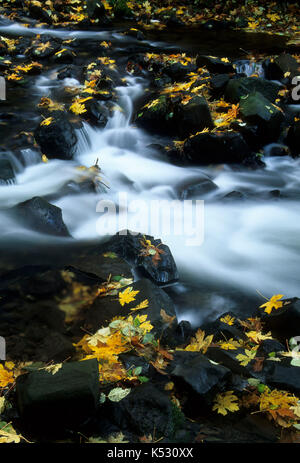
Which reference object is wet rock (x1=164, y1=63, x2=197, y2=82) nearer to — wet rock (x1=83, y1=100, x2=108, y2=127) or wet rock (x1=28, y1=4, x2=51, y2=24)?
wet rock (x1=83, y1=100, x2=108, y2=127)

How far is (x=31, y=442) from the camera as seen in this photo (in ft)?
6.18

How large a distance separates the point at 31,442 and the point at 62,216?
3.17 metres

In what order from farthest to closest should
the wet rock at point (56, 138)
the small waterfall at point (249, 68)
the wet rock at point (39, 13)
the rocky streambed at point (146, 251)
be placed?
the wet rock at point (39, 13) → the small waterfall at point (249, 68) → the wet rock at point (56, 138) → the rocky streambed at point (146, 251)

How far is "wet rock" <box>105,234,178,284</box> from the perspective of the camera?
3.79 metres

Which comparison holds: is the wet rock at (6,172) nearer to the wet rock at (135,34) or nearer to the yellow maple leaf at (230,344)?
the yellow maple leaf at (230,344)

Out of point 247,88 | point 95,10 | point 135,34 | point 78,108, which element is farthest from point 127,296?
point 95,10

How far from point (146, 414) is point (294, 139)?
5.84m

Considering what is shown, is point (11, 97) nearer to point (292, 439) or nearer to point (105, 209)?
point (105, 209)

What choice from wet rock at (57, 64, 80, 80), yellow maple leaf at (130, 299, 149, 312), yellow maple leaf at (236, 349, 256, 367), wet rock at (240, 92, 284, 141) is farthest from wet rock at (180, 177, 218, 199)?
wet rock at (57, 64, 80, 80)

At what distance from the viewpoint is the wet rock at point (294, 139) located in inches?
253

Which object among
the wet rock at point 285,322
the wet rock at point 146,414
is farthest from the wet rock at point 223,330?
the wet rock at point 146,414

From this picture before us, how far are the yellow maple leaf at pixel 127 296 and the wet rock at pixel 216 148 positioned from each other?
370cm

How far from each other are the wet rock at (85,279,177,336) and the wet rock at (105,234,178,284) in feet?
1.91

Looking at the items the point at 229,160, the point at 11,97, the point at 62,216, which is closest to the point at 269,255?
the point at 229,160
